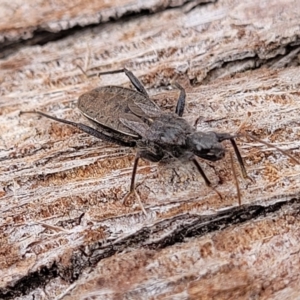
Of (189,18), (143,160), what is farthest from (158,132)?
(189,18)

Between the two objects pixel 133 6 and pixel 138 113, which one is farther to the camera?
pixel 133 6

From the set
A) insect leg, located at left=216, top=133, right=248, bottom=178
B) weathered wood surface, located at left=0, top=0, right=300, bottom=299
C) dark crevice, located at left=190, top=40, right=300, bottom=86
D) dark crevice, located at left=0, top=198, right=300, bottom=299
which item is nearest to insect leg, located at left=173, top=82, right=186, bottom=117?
weathered wood surface, located at left=0, top=0, right=300, bottom=299

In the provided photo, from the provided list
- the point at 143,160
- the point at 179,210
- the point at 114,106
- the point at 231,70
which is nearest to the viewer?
the point at 179,210

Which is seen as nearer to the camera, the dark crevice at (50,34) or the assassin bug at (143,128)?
the assassin bug at (143,128)

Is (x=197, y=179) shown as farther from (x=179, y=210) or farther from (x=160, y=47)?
(x=160, y=47)

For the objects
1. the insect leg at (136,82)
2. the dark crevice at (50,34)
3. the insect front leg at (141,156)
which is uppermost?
the dark crevice at (50,34)

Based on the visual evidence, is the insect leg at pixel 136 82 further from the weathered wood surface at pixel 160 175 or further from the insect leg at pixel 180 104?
the insect leg at pixel 180 104

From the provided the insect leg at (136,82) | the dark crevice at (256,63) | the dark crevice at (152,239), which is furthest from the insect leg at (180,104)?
the dark crevice at (152,239)
